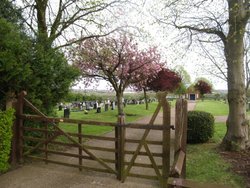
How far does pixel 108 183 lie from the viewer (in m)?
7.00

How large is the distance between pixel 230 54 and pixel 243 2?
6.26ft

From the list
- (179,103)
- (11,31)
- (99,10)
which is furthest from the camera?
(99,10)

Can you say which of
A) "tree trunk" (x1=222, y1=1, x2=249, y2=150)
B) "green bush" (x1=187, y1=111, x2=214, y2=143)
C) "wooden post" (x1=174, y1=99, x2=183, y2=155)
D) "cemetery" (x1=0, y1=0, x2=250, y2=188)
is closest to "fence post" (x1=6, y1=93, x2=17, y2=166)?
"cemetery" (x1=0, y1=0, x2=250, y2=188)

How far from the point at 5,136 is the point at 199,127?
7.47 meters

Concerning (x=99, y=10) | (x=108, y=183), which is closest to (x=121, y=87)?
(x=99, y=10)

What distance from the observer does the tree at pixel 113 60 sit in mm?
20688

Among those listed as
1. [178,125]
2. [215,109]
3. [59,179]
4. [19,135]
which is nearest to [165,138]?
[178,125]

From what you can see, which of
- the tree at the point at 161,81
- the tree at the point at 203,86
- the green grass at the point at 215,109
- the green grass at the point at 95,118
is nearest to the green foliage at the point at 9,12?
the green grass at the point at 95,118

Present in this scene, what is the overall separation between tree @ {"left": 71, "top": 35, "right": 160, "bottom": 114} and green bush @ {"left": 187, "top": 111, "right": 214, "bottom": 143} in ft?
31.4

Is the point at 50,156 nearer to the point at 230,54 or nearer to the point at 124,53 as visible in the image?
the point at 230,54

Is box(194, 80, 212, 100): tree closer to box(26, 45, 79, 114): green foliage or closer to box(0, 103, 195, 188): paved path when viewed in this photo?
box(26, 45, 79, 114): green foliage

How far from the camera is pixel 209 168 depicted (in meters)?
8.12

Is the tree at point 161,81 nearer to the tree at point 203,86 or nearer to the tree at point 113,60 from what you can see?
the tree at point 113,60

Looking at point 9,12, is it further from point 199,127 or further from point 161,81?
point 161,81
